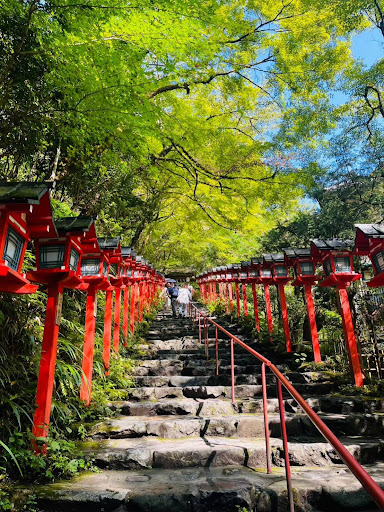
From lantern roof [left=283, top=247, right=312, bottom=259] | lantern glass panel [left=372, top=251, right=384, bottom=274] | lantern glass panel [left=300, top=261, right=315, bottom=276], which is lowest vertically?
lantern glass panel [left=372, top=251, right=384, bottom=274]

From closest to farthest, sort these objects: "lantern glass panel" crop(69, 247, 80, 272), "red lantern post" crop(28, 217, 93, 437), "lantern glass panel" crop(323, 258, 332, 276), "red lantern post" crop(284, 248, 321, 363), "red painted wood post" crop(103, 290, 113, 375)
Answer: "red lantern post" crop(28, 217, 93, 437)
"lantern glass panel" crop(69, 247, 80, 272)
"red painted wood post" crop(103, 290, 113, 375)
"lantern glass panel" crop(323, 258, 332, 276)
"red lantern post" crop(284, 248, 321, 363)

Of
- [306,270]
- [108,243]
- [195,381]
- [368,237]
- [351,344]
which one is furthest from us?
[306,270]

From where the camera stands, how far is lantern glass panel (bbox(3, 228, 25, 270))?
9.11 ft

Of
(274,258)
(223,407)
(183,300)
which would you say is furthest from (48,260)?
(183,300)

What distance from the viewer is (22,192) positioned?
2.77m

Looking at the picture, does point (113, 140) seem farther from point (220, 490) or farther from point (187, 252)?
point (187, 252)

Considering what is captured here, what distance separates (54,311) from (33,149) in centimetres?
365

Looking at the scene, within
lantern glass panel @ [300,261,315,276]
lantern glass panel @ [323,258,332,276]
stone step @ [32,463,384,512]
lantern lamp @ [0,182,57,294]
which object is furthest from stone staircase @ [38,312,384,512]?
lantern glass panel @ [300,261,315,276]

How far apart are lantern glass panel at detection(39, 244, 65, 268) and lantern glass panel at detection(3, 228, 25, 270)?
885 millimetres

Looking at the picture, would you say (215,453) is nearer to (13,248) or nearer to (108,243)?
(13,248)

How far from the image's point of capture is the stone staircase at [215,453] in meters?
2.89

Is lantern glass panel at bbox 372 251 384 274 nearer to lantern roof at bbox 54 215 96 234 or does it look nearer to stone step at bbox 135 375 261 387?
stone step at bbox 135 375 261 387

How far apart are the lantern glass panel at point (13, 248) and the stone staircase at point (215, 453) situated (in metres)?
2.08

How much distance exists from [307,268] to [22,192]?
6.72m
